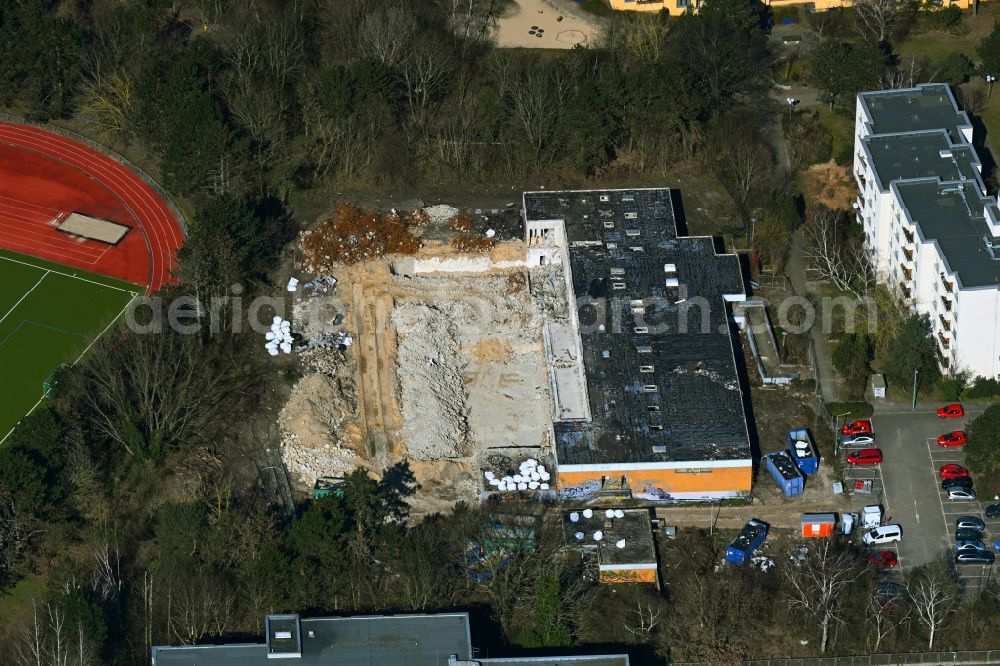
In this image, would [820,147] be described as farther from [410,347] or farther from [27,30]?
[27,30]

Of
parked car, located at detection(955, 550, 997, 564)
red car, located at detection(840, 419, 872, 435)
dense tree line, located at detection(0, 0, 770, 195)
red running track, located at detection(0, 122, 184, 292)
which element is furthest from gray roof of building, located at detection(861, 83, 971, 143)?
red running track, located at detection(0, 122, 184, 292)

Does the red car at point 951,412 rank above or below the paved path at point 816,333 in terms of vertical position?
below

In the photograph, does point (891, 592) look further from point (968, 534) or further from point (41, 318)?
point (41, 318)

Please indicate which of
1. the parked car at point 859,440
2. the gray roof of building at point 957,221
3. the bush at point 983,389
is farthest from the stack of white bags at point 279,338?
the bush at point 983,389

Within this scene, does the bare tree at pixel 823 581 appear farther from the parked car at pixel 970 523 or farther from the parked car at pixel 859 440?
the parked car at pixel 859 440

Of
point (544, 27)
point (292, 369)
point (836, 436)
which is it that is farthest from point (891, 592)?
point (544, 27)
